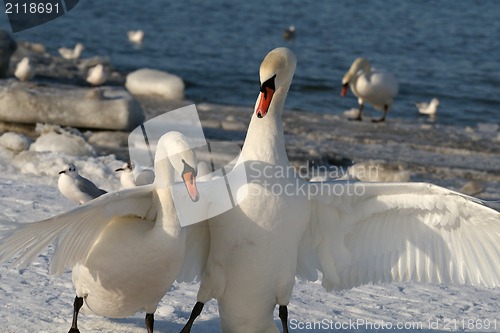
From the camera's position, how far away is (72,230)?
400 centimetres

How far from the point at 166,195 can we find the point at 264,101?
673 mm

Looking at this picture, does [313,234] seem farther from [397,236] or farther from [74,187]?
[74,187]

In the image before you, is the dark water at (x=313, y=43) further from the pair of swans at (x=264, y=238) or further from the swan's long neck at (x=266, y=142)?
the swan's long neck at (x=266, y=142)

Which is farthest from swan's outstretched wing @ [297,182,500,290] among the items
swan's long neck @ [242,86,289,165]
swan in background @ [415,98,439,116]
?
swan in background @ [415,98,439,116]

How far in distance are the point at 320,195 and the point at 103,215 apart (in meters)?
1.06

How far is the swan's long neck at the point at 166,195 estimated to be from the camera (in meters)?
4.05

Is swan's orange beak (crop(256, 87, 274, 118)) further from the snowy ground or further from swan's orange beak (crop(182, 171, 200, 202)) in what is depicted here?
the snowy ground

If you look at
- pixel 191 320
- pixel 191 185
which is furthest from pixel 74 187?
pixel 191 185

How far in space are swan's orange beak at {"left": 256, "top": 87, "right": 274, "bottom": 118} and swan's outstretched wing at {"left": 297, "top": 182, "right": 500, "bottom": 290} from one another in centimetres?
43

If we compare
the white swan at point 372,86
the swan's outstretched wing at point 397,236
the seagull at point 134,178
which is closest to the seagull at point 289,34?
the white swan at point 372,86

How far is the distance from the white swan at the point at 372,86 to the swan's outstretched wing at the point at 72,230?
1033 cm

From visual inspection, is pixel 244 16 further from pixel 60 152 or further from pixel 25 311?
pixel 25 311

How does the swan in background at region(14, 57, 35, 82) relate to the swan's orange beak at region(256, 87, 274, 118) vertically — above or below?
below

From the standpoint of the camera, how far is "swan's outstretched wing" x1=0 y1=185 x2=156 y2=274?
375cm
